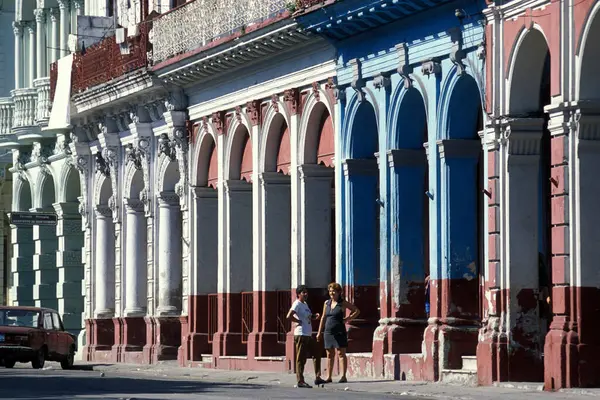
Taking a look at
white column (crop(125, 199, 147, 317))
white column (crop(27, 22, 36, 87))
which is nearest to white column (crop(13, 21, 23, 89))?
white column (crop(27, 22, 36, 87))

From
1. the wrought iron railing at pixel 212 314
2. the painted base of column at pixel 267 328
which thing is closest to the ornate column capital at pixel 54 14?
the wrought iron railing at pixel 212 314

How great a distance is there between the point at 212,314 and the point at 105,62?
6.67m

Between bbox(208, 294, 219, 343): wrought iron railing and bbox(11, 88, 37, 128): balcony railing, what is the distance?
35.0 feet

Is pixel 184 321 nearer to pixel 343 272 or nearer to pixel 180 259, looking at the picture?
pixel 180 259

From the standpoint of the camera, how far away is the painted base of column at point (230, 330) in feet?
131

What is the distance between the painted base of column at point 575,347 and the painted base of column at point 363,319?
7828mm

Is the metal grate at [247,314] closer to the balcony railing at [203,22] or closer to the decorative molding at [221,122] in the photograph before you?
the decorative molding at [221,122]

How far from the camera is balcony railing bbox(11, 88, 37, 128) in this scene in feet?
167

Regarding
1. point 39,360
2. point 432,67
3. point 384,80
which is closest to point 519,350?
point 432,67

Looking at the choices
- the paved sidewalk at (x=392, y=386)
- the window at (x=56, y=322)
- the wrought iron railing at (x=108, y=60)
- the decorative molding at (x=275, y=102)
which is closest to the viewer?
the paved sidewalk at (x=392, y=386)

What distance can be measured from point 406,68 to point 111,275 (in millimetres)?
16881

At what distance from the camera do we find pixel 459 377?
29.5m

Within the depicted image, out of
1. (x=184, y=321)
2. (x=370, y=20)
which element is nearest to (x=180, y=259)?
A: (x=184, y=321)

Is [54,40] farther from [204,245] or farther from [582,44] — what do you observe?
[582,44]
